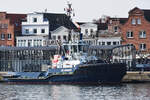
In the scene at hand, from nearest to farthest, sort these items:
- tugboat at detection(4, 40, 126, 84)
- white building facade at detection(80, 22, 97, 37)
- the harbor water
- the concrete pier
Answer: the harbor water, tugboat at detection(4, 40, 126, 84), the concrete pier, white building facade at detection(80, 22, 97, 37)

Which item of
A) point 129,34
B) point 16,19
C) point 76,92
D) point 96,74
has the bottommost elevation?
point 76,92

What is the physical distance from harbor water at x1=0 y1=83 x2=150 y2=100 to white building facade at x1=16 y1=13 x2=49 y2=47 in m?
41.0

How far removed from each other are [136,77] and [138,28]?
29.0 meters

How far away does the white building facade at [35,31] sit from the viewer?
5266 inches

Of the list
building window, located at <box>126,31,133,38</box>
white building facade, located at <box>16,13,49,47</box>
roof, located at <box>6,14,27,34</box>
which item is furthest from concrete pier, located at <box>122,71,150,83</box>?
roof, located at <box>6,14,27,34</box>

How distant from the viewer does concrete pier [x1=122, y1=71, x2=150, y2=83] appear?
96.9 m

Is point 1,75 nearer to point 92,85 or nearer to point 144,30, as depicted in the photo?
point 92,85

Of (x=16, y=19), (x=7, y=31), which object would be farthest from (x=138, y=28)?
(x=16, y=19)

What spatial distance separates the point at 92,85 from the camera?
9094cm

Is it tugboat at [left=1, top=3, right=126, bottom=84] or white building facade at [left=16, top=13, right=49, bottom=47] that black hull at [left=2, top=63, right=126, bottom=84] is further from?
white building facade at [left=16, top=13, right=49, bottom=47]

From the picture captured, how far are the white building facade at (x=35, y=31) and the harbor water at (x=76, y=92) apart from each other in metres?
41.0

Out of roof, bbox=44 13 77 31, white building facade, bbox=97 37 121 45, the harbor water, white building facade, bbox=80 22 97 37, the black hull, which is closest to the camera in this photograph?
the harbor water

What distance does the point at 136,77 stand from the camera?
97.3 m

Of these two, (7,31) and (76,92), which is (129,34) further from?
(76,92)
